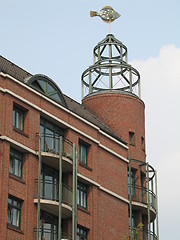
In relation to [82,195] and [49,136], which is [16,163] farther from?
[82,195]

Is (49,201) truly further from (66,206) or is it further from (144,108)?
(144,108)

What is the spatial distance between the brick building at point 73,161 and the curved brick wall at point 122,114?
0.23ft

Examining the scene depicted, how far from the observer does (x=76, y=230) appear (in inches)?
1861

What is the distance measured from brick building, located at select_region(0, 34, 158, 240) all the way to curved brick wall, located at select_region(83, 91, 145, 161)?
71 mm

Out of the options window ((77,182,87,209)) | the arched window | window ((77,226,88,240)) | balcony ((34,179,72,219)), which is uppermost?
the arched window

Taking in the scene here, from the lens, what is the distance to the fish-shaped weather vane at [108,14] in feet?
203

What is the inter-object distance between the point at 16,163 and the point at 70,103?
34.4ft

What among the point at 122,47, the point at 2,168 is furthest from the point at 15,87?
the point at 122,47

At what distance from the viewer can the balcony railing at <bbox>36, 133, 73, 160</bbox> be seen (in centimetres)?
4728

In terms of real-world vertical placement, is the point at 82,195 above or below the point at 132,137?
below

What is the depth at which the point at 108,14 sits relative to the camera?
61969mm

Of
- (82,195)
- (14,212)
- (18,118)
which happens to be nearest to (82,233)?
(82,195)

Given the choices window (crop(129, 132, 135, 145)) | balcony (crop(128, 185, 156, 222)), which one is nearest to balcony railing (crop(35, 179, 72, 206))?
balcony (crop(128, 185, 156, 222))

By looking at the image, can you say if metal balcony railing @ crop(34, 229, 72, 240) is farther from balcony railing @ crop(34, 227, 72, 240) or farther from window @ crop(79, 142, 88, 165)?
window @ crop(79, 142, 88, 165)
